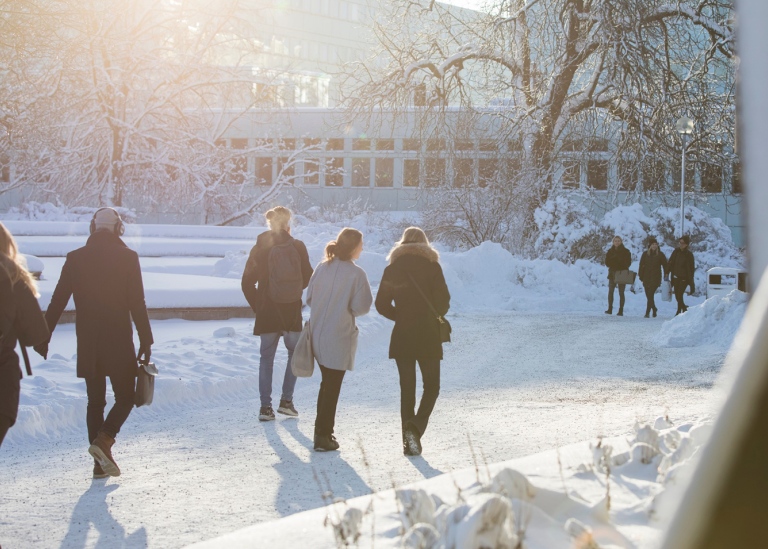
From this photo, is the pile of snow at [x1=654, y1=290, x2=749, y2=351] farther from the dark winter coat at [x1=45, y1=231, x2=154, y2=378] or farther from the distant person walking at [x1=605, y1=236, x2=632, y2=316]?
the dark winter coat at [x1=45, y1=231, x2=154, y2=378]

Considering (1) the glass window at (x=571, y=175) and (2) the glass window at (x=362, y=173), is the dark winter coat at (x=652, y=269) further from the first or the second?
(2) the glass window at (x=362, y=173)

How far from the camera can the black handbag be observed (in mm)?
6887

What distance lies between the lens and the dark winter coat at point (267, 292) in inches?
361

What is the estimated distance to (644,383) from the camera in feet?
36.5

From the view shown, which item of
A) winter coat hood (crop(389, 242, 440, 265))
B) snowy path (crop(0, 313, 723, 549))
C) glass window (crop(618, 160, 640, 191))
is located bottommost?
snowy path (crop(0, 313, 723, 549))

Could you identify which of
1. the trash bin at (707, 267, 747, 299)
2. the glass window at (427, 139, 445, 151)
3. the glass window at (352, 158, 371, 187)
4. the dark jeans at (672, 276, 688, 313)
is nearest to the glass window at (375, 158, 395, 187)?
the glass window at (352, 158, 371, 187)

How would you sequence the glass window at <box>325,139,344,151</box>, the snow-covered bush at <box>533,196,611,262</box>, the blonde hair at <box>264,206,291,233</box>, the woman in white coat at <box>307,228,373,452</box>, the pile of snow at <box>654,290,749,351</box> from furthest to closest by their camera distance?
the glass window at <box>325,139,344,151</box> → the snow-covered bush at <box>533,196,611,262</box> → the pile of snow at <box>654,290,749,351</box> → the blonde hair at <box>264,206,291,233</box> → the woman in white coat at <box>307,228,373,452</box>

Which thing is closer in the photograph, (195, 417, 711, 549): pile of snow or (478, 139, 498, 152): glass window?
(195, 417, 711, 549): pile of snow

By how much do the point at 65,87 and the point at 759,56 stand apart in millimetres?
30593

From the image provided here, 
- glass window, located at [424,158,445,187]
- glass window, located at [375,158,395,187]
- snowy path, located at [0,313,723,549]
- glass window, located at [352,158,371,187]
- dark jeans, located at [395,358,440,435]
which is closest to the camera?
snowy path, located at [0,313,723,549]

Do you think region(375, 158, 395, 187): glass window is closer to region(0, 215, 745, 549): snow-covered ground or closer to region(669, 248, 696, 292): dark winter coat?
region(669, 248, 696, 292): dark winter coat

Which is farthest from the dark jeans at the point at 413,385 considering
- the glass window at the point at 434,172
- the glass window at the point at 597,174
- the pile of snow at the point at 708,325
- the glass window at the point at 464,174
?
the glass window at the point at 464,174

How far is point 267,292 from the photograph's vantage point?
9211 millimetres

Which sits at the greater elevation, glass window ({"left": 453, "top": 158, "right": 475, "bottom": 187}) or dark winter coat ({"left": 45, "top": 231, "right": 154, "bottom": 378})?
glass window ({"left": 453, "top": 158, "right": 475, "bottom": 187})
